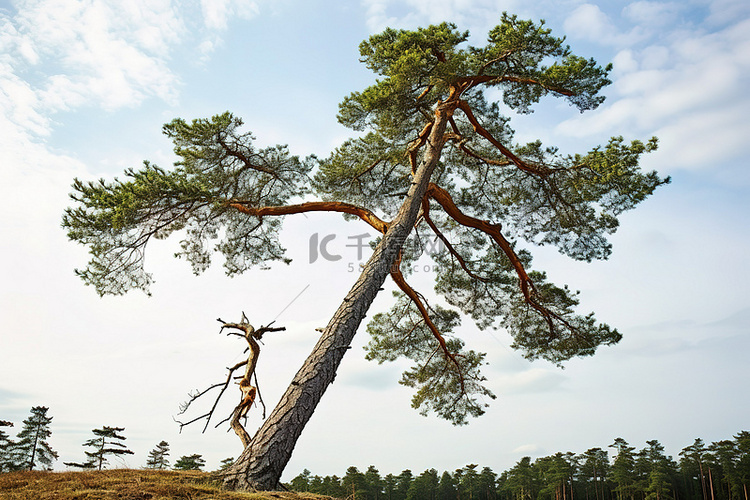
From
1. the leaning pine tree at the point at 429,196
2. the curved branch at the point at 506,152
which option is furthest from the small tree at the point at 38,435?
the curved branch at the point at 506,152

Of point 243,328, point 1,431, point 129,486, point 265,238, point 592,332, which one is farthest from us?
point 1,431

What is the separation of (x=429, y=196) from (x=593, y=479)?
117ft

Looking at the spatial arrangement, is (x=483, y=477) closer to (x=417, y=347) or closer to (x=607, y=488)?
(x=607, y=488)

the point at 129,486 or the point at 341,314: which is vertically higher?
the point at 341,314

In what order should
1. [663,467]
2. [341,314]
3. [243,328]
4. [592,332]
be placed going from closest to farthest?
[341,314]
[243,328]
[592,332]
[663,467]

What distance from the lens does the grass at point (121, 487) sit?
Answer: 3.63m

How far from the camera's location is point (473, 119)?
9.10 m

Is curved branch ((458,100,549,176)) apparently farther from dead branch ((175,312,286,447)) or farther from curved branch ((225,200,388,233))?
dead branch ((175,312,286,447))

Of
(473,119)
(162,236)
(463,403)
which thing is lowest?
(463,403)

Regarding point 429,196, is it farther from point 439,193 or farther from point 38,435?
point 38,435

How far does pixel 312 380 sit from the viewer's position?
5051mm

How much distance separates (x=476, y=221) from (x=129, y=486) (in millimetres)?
6766

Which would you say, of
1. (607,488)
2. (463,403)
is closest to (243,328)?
(463,403)

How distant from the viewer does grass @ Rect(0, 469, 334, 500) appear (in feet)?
11.9
